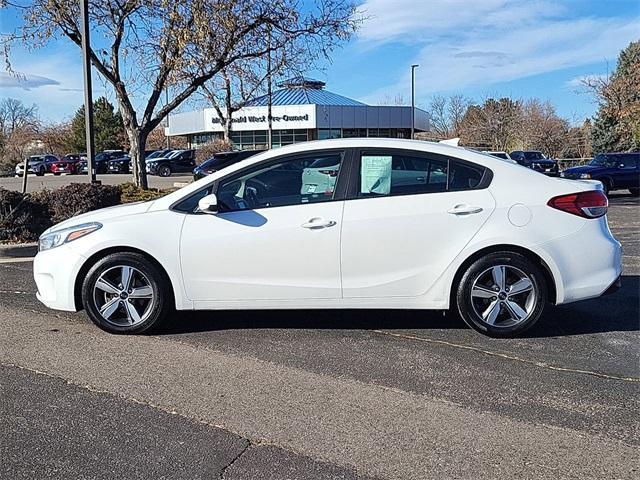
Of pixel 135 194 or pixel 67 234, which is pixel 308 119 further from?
pixel 67 234

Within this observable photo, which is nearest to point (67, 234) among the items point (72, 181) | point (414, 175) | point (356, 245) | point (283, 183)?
point (283, 183)

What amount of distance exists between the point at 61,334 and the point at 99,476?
99.4 inches

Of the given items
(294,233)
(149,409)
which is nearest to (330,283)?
(294,233)

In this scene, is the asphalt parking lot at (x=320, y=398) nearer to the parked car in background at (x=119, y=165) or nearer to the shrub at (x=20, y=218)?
the shrub at (x=20, y=218)

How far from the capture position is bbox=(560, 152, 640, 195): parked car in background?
A: 2173cm

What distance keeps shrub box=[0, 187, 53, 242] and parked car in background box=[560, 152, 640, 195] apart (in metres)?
17.0

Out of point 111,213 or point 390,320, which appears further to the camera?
point 390,320

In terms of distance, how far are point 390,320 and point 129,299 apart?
7.43 ft

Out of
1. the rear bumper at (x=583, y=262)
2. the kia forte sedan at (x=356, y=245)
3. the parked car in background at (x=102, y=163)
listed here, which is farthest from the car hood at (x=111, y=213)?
the parked car in background at (x=102, y=163)

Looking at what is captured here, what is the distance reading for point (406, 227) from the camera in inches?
196

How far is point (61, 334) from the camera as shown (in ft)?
17.2

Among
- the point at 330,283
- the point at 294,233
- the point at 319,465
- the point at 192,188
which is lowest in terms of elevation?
the point at 319,465

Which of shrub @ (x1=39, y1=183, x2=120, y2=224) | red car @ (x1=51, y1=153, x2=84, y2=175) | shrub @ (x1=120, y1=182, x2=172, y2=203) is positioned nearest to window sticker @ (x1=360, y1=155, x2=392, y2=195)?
shrub @ (x1=39, y1=183, x2=120, y2=224)

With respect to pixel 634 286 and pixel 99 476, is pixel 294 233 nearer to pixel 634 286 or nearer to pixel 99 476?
pixel 99 476
